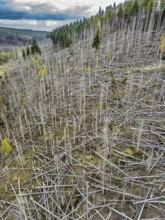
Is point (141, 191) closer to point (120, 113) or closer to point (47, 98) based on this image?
point (120, 113)

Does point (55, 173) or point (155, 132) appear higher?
point (155, 132)

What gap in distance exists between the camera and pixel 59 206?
9.68 feet

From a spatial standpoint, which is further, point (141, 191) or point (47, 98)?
point (47, 98)

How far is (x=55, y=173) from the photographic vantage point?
3703mm

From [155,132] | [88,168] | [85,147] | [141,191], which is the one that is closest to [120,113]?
[155,132]

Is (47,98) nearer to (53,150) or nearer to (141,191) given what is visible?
(53,150)

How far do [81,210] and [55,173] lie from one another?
3.43 feet

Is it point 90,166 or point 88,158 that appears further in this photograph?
point 88,158

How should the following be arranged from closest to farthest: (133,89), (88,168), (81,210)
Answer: (81,210)
(88,168)
(133,89)

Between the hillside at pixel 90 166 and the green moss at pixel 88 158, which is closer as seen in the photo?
the hillside at pixel 90 166

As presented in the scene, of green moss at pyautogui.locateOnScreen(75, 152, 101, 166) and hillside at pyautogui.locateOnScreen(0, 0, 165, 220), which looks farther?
green moss at pyautogui.locateOnScreen(75, 152, 101, 166)

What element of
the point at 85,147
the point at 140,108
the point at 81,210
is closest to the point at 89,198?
the point at 81,210

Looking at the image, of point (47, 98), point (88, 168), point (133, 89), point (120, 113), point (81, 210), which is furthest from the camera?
point (47, 98)

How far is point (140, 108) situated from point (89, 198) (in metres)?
3.73
